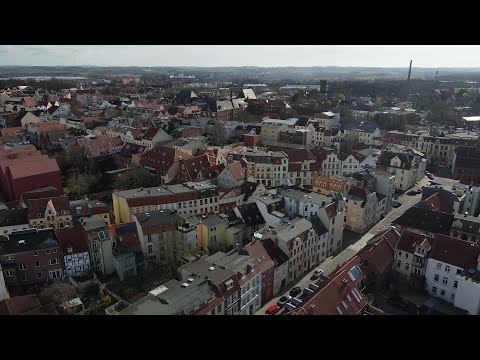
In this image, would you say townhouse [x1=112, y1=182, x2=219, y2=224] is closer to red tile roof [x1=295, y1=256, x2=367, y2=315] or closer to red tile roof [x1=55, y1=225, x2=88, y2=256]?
red tile roof [x1=55, y1=225, x2=88, y2=256]

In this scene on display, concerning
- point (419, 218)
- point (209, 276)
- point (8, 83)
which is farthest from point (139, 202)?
point (8, 83)

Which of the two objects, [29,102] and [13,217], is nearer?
[13,217]

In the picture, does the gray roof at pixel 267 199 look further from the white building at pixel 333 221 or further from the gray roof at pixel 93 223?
the gray roof at pixel 93 223

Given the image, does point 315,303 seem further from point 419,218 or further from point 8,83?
point 8,83

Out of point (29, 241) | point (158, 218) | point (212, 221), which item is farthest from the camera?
point (212, 221)

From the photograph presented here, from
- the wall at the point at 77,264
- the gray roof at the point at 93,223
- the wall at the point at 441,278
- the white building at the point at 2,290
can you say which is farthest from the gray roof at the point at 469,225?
the white building at the point at 2,290

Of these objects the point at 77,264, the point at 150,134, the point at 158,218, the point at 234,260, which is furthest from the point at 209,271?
the point at 150,134

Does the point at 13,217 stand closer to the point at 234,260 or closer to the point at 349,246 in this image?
the point at 234,260
